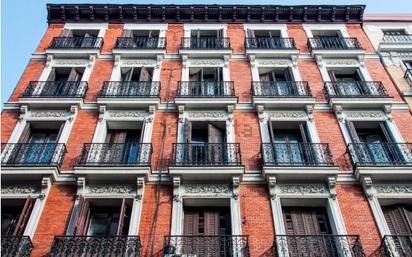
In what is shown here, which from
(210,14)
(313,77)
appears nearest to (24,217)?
(313,77)

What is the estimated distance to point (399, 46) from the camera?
1806 cm

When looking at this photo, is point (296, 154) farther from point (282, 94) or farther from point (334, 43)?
point (334, 43)

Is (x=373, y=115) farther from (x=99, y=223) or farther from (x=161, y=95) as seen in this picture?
(x=99, y=223)

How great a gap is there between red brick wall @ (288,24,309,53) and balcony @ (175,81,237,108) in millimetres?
4625

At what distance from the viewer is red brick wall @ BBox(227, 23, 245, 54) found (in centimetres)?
1849

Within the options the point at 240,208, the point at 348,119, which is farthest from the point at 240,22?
the point at 240,208

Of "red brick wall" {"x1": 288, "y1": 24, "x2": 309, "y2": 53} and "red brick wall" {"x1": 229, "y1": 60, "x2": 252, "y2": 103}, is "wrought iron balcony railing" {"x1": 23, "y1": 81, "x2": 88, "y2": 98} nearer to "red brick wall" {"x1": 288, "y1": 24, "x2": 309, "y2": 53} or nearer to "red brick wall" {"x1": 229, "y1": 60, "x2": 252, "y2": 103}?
"red brick wall" {"x1": 229, "y1": 60, "x2": 252, "y2": 103}

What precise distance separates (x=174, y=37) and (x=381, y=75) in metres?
9.41

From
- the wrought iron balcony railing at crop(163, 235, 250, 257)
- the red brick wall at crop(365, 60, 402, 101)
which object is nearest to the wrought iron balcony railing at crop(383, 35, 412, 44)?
the red brick wall at crop(365, 60, 402, 101)

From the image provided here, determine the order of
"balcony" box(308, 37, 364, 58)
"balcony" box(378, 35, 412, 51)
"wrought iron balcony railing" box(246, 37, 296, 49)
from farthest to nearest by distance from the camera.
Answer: "wrought iron balcony railing" box(246, 37, 296, 49) < "balcony" box(378, 35, 412, 51) < "balcony" box(308, 37, 364, 58)

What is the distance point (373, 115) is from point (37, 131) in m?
12.4

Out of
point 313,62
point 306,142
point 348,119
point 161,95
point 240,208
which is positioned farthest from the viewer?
point 313,62

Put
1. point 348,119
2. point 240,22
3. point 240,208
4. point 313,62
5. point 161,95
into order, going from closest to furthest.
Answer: point 240,208 → point 348,119 → point 161,95 → point 313,62 → point 240,22

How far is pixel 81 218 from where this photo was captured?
11375 millimetres
